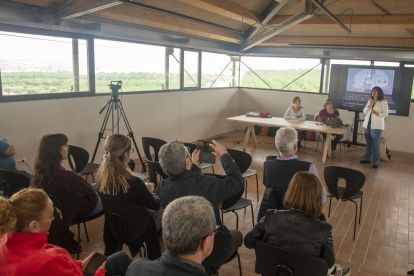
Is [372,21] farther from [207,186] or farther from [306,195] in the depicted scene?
[207,186]

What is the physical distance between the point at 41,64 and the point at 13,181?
2544 mm

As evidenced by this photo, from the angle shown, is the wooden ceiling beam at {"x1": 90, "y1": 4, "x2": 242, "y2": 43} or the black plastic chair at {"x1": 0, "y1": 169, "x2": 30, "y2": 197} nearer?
the black plastic chair at {"x1": 0, "y1": 169, "x2": 30, "y2": 197}

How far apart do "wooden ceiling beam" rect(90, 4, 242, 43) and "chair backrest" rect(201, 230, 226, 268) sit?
4284 millimetres

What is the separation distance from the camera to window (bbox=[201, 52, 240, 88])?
28.9 feet

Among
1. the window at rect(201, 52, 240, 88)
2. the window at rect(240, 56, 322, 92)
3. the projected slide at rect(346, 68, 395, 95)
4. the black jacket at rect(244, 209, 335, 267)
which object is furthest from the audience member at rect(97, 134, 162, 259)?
the window at rect(240, 56, 322, 92)

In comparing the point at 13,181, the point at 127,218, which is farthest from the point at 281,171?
the point at 13,181

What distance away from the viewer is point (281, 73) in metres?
9.67

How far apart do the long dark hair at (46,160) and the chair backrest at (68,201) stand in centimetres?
15

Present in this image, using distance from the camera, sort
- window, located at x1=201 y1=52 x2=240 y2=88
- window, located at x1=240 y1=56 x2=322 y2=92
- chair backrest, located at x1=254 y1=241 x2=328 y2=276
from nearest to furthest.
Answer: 1. chair backrest, located at x1=254 y1=241 x2=328 y2=276
2. window, located at x1=201 y1=52 x2=240 y2=88
3. window, located at x1=240 y1=56 x2=322 y2=92

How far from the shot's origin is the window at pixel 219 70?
880 centimetres

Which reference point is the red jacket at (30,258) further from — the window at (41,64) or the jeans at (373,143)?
the jeans at (373,143)

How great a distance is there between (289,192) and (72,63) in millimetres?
4542

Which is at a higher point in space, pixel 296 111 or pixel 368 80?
pixel 368 80

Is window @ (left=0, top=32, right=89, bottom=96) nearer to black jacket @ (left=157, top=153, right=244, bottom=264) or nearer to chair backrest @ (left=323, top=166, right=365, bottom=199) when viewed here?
black jacket @ (left=157, top=153, right=244, bottom=264)
